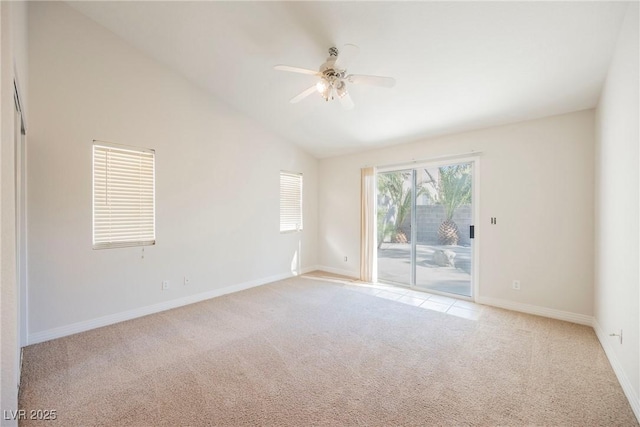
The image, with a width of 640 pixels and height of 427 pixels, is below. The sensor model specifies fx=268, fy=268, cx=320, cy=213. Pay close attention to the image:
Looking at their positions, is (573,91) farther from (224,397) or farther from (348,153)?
(224,397)

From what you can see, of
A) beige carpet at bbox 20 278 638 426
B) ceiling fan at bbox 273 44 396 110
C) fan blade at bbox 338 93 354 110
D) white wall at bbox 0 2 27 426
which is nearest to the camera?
white wall at bbox 0 2 27 426

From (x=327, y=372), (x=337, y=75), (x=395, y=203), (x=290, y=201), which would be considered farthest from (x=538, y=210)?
(x=290, y=201)

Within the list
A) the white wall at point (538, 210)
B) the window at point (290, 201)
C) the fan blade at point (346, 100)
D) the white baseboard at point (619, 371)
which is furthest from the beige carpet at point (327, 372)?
the fan blade at point (346, 100)

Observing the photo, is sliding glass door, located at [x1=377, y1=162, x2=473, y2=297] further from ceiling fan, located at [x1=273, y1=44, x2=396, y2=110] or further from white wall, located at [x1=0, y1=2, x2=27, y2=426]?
white wall, located at [x1=0, y1=2, x2=27, y2=426]

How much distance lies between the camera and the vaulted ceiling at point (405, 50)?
7.25 feet

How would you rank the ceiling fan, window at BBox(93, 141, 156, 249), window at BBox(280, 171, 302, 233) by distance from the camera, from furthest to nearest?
window at BBox(280, 171, 302, 233), window at BBox(93, 141, 156, 249), the ceiling fan

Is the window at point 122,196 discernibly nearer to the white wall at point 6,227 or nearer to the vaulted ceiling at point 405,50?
the vaulted ceiling at point 405,50

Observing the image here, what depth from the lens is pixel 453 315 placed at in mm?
3475

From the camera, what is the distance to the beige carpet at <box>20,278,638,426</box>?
1788 mm

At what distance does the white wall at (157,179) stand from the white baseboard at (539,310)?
3.60m

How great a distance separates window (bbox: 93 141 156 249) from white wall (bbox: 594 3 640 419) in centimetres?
473

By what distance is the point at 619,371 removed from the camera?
2.15m

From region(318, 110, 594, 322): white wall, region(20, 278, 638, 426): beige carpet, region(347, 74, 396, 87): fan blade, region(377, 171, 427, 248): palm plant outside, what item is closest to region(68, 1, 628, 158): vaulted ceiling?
region(318, 110, 594, 322): white wall

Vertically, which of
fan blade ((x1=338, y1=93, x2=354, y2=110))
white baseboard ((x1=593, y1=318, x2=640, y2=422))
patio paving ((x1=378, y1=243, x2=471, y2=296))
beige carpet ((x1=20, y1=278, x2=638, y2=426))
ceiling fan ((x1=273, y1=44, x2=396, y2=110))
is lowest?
beige carpet ((x1=20, y1=278, x2=638, y2=426))
